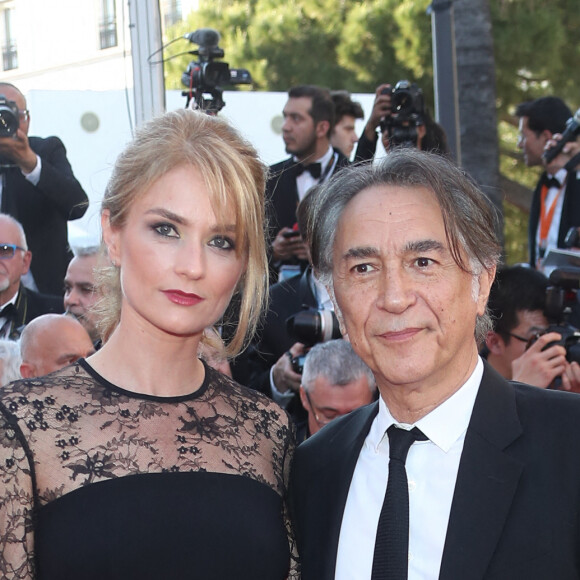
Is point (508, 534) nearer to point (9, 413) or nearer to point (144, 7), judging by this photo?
point (9, 413)

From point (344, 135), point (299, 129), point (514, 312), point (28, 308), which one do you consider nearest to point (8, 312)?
point (28, 308)

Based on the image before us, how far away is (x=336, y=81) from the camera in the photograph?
33.8ft

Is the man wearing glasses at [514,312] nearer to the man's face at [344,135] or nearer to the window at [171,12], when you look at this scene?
the man's face at [344,135]

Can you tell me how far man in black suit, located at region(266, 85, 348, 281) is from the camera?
602 centimetres

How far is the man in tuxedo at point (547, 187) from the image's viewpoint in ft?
19.6

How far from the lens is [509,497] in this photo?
225 centimetres

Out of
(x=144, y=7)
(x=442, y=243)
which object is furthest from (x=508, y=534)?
(x=144, y=7)

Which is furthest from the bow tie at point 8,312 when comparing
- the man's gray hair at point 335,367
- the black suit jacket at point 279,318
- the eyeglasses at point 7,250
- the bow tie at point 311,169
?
the bow tie at point 311,169

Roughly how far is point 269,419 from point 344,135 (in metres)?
4.65

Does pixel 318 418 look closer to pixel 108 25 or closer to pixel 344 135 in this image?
pixel 108 25

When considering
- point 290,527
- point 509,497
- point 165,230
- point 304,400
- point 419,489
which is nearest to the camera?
point 509,497

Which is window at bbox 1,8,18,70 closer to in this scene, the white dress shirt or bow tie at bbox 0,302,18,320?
bow tie at bbox 0,302,18,320

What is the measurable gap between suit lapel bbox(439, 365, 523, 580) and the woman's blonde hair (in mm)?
731

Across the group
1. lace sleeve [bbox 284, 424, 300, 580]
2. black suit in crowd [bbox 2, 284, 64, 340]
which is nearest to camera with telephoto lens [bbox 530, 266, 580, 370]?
lace sleeve [bbox 284, 424, 300, 580]
